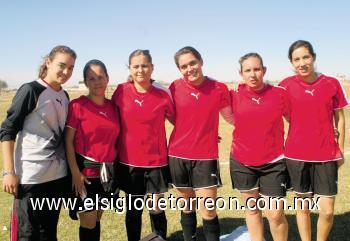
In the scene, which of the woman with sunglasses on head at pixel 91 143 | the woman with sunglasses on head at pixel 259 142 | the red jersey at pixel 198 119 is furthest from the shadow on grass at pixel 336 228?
the woman with sunglasses on head at pixel 91 143

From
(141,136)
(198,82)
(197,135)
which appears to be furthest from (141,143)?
(198,82)

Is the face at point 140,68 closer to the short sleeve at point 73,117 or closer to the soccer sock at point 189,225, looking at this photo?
the short sleeve at point 73,117

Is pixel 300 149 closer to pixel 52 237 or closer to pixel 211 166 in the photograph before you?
pixel 211 166

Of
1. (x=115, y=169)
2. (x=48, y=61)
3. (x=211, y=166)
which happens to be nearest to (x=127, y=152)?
(x=115, y=169)

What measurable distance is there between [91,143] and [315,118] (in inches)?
108

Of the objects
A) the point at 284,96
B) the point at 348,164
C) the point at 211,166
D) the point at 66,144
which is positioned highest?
the point at 284,96

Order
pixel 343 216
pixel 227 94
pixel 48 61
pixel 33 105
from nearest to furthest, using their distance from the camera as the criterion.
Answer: pixel 33 105, pixel 48 61, pixel 227 94, pixel 343 216

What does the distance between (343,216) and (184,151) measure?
3.62 meters

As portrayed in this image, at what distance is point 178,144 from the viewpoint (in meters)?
4.66

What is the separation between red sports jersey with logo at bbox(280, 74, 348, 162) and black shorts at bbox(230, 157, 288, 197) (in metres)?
0.26

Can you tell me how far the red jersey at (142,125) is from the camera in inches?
179

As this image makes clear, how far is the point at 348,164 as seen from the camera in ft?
35.2

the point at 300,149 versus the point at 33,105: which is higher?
the point at 33,105

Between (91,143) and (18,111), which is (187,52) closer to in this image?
(91,143)
